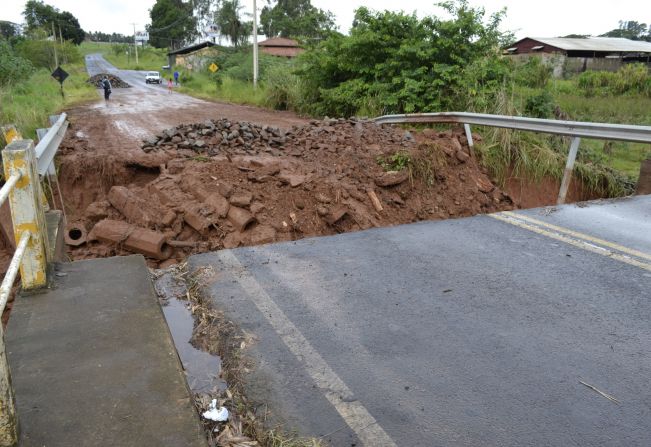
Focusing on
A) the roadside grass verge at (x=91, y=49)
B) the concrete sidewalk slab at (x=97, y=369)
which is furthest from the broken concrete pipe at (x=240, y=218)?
the roadside grass verge at (x=91, y=49)

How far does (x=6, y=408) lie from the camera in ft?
6.77

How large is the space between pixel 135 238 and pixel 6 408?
3867mm

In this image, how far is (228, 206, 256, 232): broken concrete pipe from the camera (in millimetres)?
6348

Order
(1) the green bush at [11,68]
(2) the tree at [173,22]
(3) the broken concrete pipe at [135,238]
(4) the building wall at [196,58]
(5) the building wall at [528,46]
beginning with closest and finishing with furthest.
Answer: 1. (3) the broken concrete pipe at [135,238]
2. (1) the green bush at [11,68]
3. (5) the building wall at [528,46]
4. (4) the building wall at [196,58]
5. (2) the tree at [173,22]

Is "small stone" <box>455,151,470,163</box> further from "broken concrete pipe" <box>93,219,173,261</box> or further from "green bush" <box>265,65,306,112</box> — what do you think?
"green bush" <box>265,65,306,112</box>

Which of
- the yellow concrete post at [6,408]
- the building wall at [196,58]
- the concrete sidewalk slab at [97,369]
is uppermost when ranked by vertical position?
the building wall at [196,58]

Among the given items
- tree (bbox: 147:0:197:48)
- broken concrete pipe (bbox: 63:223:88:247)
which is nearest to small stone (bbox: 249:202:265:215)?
broken concrete pipe (bbox: 63:223:88:247)

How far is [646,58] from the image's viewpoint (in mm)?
48281

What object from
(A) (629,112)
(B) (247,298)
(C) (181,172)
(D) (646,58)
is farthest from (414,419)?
(D) (646,58)

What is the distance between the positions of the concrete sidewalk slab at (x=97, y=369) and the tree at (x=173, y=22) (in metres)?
128

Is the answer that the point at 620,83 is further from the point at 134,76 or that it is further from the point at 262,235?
the point at 134,76

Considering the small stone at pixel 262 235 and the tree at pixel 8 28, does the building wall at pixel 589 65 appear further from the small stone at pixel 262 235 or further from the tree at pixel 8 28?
the tree at pixel 8 28

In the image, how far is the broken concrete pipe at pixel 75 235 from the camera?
5855mm

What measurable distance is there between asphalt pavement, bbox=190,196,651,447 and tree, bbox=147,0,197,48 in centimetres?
12735
